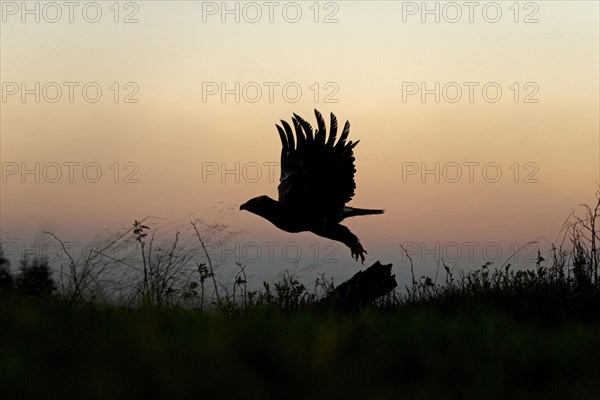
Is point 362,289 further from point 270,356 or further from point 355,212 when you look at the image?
point 270,356

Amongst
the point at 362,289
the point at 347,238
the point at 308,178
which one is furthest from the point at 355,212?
the point at 362,289

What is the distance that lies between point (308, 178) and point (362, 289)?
1381mm

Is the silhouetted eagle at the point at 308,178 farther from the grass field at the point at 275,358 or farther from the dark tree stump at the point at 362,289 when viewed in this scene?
the grass field at the point at 275,358

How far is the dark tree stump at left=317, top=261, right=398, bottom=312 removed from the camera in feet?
26.0

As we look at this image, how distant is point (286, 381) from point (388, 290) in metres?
5.03

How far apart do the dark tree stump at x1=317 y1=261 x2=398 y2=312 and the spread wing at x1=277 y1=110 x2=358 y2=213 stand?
0.99 meters

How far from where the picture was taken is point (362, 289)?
822 centimetres

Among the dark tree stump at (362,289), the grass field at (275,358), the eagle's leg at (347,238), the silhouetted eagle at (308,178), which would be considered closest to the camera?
the grass field at (275,358)

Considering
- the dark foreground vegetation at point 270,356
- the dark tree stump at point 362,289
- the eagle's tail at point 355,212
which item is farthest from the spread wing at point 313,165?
the dark foreground vegetation at point 270,356

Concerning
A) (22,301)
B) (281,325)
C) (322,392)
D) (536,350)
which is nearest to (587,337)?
(536,350)

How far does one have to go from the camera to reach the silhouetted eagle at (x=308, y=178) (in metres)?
8.40

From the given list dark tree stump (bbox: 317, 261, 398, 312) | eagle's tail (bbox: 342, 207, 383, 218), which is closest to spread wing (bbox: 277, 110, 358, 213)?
eagle's tail (bbox: 342, 207, 383, 218)

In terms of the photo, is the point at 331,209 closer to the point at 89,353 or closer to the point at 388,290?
the point at 388,290

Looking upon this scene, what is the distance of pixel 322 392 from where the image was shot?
3320 millimetres
